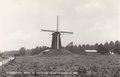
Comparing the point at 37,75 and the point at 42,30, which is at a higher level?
the point at 42,30

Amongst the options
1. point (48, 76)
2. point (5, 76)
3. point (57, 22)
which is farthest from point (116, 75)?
point (57, 22)

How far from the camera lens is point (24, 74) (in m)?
14.8

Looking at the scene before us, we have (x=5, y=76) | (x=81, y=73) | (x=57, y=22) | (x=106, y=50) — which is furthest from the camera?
(x=106, y=50)

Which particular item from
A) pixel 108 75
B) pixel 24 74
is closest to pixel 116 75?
pixel 108 75

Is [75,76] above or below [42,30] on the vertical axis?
below

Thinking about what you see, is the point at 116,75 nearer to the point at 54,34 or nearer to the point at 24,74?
the point at 24,74

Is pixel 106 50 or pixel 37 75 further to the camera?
pixel 106 50

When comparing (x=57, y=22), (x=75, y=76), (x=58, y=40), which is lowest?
(x=75, y=76)

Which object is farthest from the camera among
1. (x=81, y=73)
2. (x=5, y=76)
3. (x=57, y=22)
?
(x=57, y=22)

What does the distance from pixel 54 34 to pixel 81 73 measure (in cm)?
3703

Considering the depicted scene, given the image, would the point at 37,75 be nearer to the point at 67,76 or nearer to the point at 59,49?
the point at 67,76

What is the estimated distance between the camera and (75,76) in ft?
48.1

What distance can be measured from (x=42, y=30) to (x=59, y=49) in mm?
5194

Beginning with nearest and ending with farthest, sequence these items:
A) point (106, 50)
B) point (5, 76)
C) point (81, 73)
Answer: point (5, 76) < point (81, 73) < point (106, 50)
